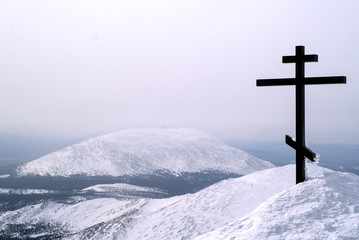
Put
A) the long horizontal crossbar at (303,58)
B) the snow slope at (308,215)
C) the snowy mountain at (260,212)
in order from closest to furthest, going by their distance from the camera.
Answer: the snow slope at (308,215) < the snowy mountain at (260,212) < the long horizontal crossbar at (303,58)

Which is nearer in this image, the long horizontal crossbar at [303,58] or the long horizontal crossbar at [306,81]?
the long horizontal crossbar at [306,81]

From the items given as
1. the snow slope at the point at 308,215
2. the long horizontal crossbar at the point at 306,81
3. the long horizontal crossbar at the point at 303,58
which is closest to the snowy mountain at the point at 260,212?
the snow slope at the point at 308,215

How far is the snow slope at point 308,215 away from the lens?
37.7 ft

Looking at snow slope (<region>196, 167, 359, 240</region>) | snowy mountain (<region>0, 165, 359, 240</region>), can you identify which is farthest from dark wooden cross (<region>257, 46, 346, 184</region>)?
snow slope (<region>196, 167, 359, 240</region>)

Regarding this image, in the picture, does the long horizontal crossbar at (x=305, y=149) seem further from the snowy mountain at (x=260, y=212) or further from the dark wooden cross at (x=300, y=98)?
the snowy mountain at (x=260, y=212)

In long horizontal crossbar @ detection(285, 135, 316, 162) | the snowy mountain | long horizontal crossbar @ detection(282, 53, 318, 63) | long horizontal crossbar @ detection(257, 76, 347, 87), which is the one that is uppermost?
long horizontal crossbar @ detection(282, 53, 318, 63)

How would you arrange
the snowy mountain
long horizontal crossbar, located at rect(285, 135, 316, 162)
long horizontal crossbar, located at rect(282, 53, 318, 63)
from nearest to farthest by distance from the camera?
the snowy mountain → long horizontal crossbar, located at rect(285, 135, 316, 162) → long horizontal crossbar, located at rect(282, 53, 318, 63)

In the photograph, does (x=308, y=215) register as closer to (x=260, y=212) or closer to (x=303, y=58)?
(x=260, y=212)

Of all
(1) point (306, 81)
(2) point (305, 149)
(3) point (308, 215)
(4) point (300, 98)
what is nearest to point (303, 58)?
(1) point (306, 81)

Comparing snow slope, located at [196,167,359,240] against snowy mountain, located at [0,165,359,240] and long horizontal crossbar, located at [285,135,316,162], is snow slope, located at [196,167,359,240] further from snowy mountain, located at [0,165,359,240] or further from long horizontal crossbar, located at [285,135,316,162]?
long horizontal crossbar, located at [285,135,316,162]

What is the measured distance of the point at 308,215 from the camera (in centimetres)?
1230

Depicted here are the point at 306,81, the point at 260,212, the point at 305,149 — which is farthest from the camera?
the point at 306,81

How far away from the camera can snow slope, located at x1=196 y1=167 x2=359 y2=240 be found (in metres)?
11.5

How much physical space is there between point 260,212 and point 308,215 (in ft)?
4.99
